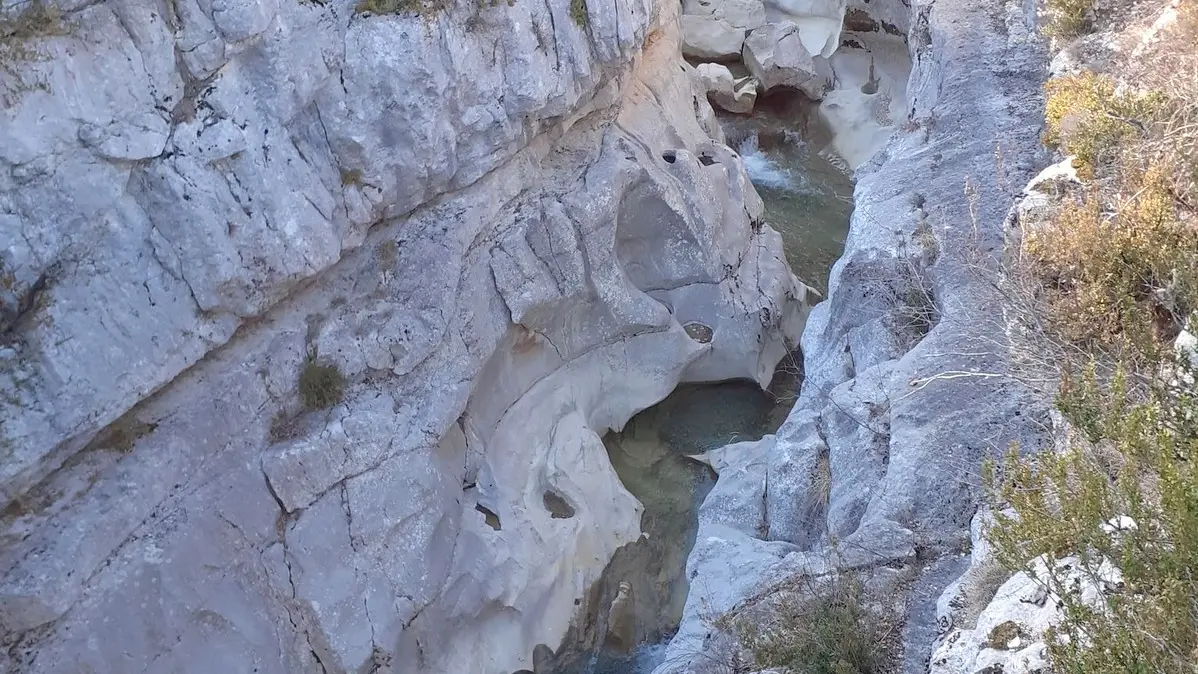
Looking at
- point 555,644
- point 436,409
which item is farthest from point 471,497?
point 555,644

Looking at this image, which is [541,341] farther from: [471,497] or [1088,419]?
[1088,419]

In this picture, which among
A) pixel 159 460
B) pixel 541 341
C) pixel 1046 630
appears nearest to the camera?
pixel 1046 630

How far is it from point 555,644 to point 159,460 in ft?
16.0

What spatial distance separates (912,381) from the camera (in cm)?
748

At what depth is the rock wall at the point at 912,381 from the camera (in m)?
6.56

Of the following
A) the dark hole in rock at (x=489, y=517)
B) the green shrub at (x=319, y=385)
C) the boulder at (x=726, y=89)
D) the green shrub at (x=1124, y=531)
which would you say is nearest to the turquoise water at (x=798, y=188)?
the boulder at (x=726, y=89)

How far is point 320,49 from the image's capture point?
8.90 m

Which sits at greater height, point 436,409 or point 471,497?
point 436,409

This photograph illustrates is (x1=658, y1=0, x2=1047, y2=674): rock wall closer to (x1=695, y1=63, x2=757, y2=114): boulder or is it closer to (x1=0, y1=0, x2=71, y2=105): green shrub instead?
(x1=695, y1=63, x2=757, y2=114): boulder

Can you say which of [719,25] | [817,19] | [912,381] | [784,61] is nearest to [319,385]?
[912,381]

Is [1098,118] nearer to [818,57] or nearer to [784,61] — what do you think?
[784,61]

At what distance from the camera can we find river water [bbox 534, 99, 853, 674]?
Result: 10.5 meters

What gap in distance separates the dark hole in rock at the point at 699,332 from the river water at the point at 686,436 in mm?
821

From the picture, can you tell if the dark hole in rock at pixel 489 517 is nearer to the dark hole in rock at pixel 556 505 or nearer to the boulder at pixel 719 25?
the dark hole in rock at pixel 556 505
